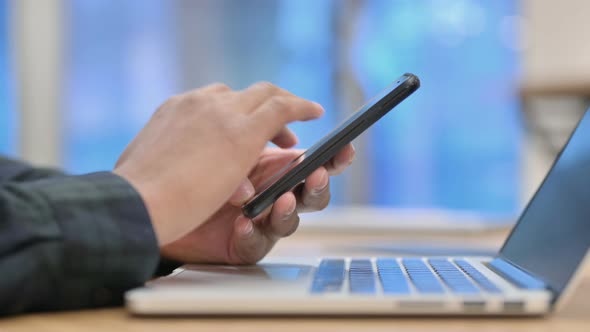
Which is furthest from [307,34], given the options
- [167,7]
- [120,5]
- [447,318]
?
[447,318]

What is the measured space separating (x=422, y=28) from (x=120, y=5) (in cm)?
132

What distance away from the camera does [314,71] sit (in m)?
2.88

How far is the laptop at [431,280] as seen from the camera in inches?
16.7

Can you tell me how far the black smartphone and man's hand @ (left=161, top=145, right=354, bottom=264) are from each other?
0.14ft

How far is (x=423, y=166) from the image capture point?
298cm

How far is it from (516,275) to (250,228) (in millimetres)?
272

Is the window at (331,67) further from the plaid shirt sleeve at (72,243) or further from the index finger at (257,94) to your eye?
the plaid shirt sleeve at (72,243)

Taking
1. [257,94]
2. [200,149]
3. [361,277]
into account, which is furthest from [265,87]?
[361,277]

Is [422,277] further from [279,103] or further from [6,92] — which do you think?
[6,92]

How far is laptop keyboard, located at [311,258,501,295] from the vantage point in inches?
18.0

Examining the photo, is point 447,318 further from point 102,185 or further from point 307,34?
point 307,34

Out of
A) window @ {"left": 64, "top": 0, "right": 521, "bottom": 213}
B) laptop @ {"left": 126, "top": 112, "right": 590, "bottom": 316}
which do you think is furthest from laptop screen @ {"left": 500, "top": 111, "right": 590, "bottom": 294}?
window @ {"left": 64, "top": 0, "right": 521, "bottom": 213}

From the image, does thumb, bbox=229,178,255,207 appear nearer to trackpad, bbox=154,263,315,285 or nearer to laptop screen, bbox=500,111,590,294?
trackpad, bbox=154,263,315,285

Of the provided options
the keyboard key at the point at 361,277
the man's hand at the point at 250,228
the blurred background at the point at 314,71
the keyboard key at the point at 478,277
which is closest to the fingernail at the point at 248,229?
the man's hand at the point at 250,228
